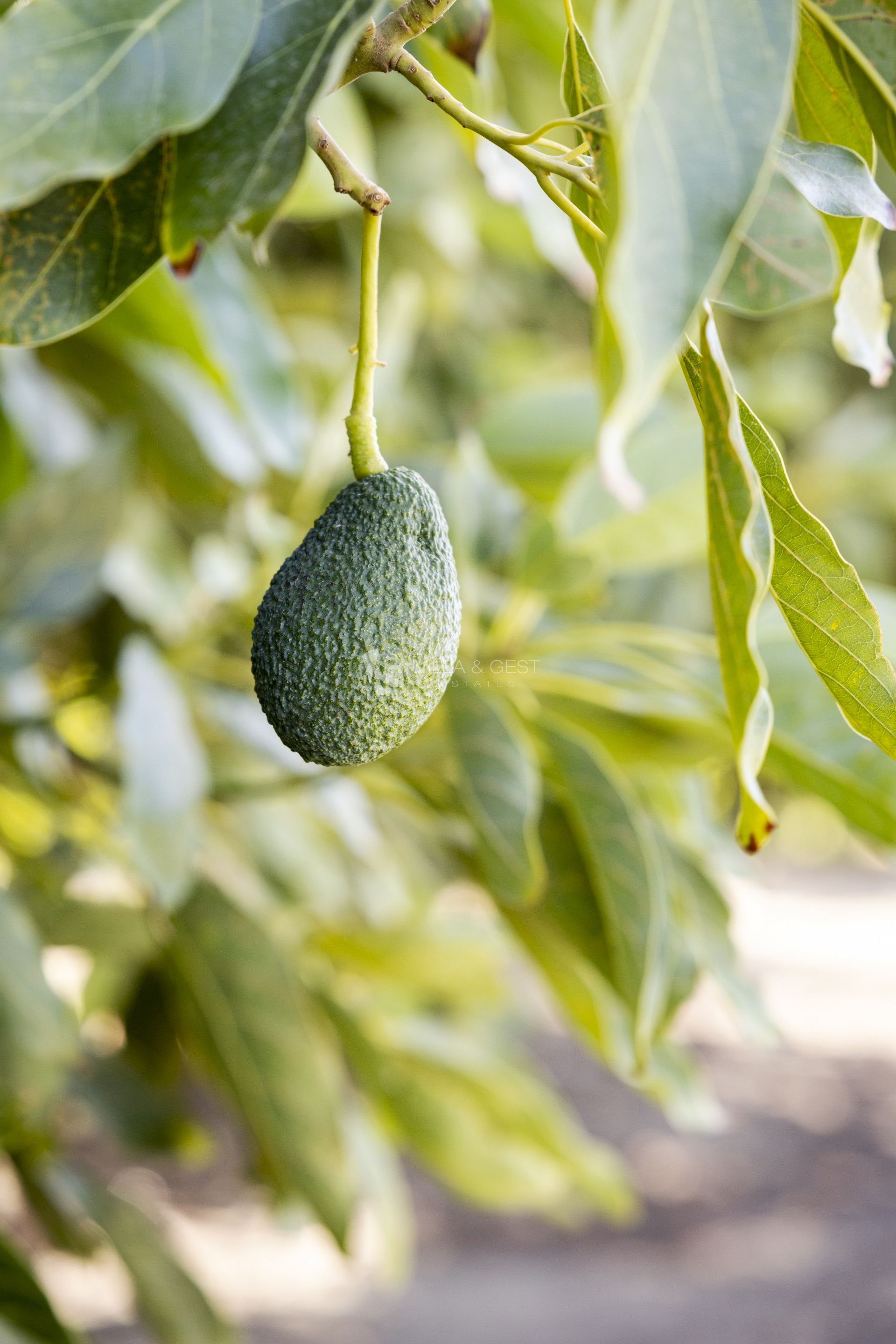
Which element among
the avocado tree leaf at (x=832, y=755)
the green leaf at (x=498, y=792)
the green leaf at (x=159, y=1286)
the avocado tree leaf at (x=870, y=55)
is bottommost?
the green leaf at (x=159, y=1286)

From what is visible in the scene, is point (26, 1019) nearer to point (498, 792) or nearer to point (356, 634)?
point (498, 792)

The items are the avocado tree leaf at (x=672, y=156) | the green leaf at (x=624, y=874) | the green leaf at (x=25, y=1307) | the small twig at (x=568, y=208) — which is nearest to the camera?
the avocado tree leaf at (x=672, y=156)

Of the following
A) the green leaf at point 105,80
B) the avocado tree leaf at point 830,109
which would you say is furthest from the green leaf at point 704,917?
the green leaf at point 105,80

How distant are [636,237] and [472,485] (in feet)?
2.52

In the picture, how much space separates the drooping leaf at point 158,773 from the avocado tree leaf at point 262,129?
0.57 meters

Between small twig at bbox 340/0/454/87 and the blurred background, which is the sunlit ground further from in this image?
small twig at bbox 340/0/454/87

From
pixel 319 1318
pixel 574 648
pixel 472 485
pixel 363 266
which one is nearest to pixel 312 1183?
pixel 574 648

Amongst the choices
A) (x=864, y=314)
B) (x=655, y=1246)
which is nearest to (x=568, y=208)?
(x=864, y=314)

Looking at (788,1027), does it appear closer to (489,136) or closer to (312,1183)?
(312,1183)

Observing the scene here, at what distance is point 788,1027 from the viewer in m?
5.10

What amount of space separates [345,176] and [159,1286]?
1.19 m

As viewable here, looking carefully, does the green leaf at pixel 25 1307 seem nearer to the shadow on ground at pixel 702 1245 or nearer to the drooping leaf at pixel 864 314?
the drooping leaf at pixel 864 314

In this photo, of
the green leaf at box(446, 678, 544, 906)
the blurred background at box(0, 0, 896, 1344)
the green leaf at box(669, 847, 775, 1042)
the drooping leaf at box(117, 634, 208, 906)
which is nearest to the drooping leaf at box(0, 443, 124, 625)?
the blurred background at box(0, 0, 896, 1344)

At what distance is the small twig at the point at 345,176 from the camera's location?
1.39 feet
